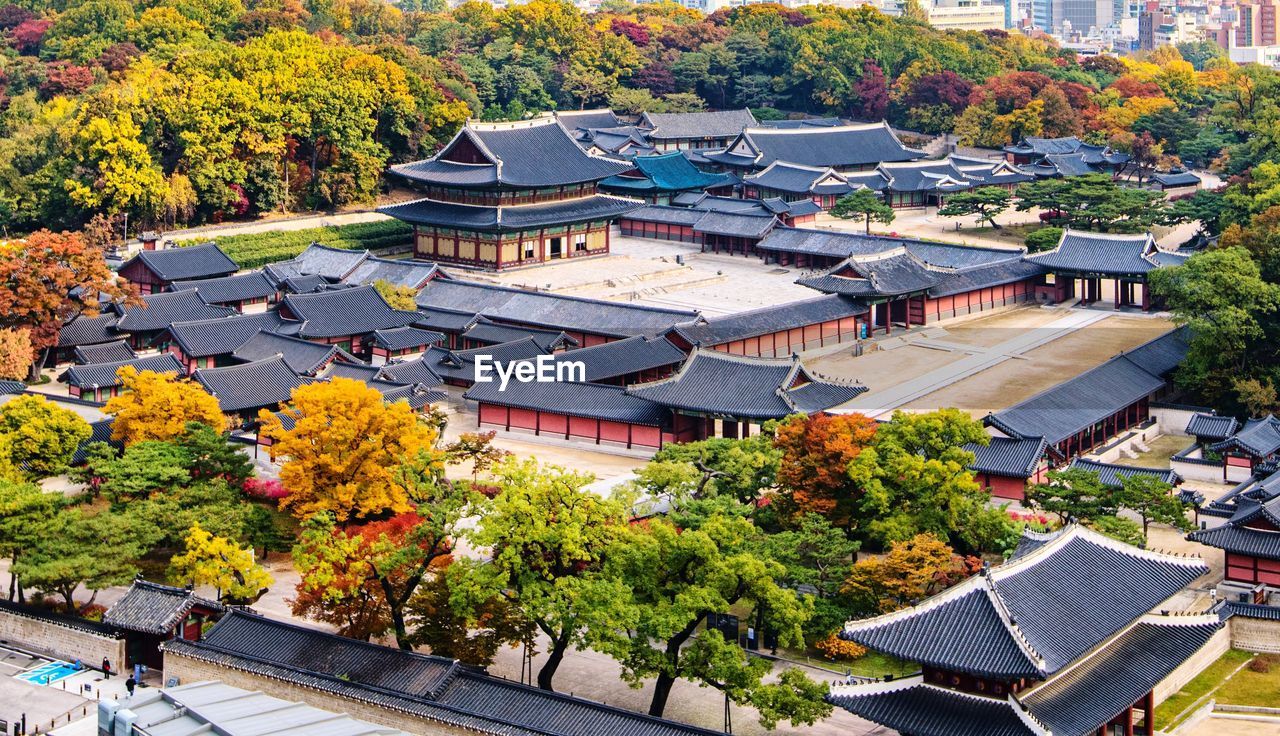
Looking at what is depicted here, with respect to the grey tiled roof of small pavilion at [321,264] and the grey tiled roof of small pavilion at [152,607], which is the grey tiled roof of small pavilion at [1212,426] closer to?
the grey tiled roof of small pavilion at [152,607]

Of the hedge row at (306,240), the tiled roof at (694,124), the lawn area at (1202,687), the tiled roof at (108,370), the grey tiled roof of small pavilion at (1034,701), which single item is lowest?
the lawn area at (1202,687)

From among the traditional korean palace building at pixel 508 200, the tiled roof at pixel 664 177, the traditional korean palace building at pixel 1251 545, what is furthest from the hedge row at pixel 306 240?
the traditional korean palace building at pixel 1251 545

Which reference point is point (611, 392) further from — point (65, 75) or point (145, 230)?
point (65, 75)

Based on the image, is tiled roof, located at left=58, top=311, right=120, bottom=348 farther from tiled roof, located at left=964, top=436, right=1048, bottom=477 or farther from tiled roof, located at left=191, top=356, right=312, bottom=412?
tiled roof, located at left=964, top=436, right=1048, bottom=477

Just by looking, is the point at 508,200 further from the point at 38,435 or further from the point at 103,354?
the point at 38,435

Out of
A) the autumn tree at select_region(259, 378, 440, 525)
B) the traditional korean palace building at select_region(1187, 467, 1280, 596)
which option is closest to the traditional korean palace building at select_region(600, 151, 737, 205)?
the autumn tree at select_region(259, 378, 440, 525)

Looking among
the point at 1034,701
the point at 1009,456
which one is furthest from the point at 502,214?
the point at 1034,701
